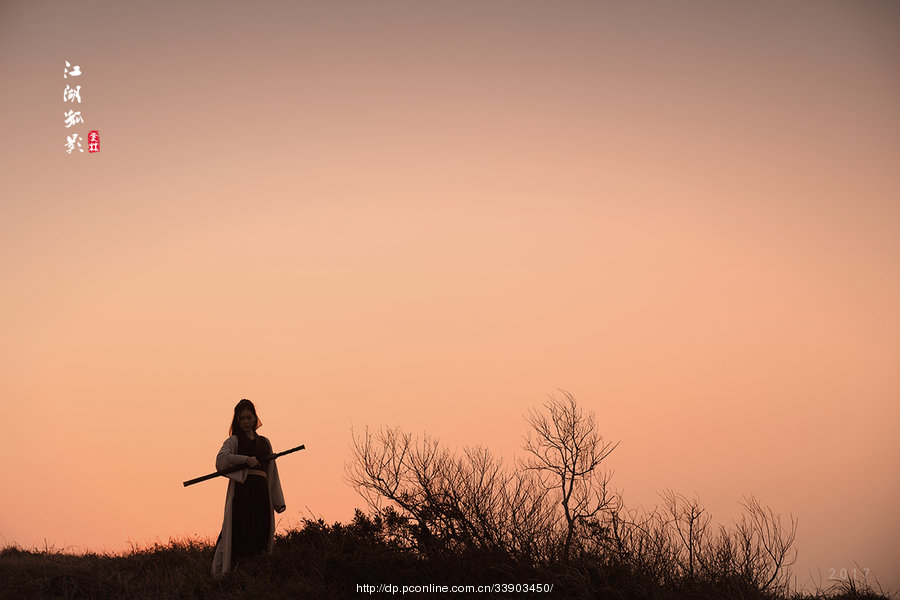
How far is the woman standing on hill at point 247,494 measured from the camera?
1016cm

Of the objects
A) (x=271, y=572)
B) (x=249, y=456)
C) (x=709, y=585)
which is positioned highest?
(x=249, y=456)

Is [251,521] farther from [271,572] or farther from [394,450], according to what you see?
[394,450]

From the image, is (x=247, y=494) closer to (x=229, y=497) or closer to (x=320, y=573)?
Answer: (x=229, y=497)

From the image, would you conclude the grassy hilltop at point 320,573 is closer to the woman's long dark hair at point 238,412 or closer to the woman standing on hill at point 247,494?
the woman standing on hill at point 247,494

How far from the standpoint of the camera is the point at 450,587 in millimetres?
11203

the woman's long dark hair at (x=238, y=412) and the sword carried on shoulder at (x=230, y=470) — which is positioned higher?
the woman's long dark hair at (x=238, y=412)

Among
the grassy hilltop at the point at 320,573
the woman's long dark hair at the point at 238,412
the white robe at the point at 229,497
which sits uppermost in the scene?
the woman's long dark hair at the point at 238,412

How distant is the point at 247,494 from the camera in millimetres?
10297

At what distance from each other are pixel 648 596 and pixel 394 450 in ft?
21.7

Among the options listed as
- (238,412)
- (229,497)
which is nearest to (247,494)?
(229,497)

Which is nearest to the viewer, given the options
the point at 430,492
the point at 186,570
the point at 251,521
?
the point at 251,521

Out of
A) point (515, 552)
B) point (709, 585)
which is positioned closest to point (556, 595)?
point (515, 552)

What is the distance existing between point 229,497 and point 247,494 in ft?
0.82

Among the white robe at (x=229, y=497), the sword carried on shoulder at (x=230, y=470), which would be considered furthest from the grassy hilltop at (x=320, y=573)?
the sword carried on shoulder at (x=230, y=470)
